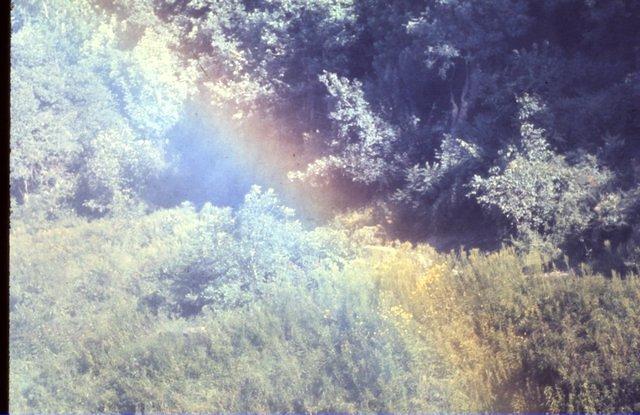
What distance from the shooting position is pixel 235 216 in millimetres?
8945

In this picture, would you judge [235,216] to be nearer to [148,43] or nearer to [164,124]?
[164,124]

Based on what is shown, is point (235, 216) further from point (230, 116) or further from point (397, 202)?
point (230, 116)

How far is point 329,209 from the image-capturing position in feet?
36.1

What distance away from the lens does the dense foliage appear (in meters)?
6.02

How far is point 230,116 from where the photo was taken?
1355 centimetres

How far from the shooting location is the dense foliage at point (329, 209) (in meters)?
6.02

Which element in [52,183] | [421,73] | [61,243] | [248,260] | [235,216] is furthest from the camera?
[52,183]

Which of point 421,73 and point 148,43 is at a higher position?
point 148,43

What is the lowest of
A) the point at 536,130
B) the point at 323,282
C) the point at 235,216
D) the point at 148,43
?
the point at 323,282

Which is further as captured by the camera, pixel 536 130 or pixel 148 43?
pixel 148 43

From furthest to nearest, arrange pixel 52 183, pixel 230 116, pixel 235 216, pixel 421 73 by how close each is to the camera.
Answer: pixel 230 116 < pixel 52 183 < pixel 421 73 < pixel 235 216

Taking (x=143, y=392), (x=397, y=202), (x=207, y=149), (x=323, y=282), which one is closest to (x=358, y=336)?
(x=323, y=282)

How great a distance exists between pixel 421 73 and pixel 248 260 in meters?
5.09

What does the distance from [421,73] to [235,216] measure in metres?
4.47
